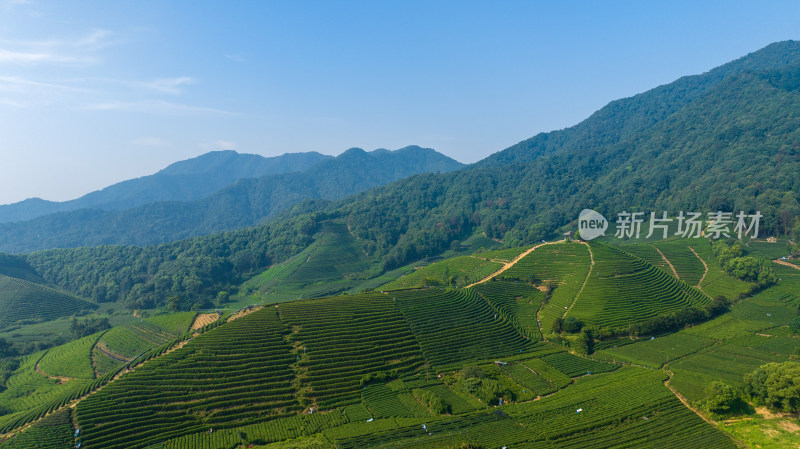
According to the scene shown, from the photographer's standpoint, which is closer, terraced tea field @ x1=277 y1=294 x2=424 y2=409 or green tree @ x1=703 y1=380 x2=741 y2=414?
green tree @ x1=703 y1=380 x2=741 y2=414

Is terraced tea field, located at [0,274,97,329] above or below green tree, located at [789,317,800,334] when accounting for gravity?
above

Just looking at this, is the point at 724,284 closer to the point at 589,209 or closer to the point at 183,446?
the point at 589,209

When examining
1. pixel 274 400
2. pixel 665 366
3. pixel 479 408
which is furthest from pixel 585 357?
pixel 274 400

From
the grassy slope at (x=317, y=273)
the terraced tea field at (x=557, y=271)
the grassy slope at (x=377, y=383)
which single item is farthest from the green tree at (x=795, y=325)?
the grassy slope at (x=317, y=273)

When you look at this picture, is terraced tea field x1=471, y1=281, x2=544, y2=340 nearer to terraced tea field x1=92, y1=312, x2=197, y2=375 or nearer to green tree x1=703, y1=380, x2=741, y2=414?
green tree x1=703, y1=380, x2=741, y2=414

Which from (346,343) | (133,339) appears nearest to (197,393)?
(346,343)

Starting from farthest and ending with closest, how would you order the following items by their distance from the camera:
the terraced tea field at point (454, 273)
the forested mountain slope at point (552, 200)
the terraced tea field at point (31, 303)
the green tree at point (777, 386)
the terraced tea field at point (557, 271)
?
the forested mountain slope at point (552, 200) → the terraced tea field at point (31, 303) → the terraced tea field at point (454, 273) → the terraced tea field at point (557, 271) → the green tree at point (777, 386)

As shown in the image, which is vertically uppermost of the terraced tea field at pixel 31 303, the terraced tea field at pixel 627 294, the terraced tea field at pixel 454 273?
the terraced tea field at pixel 31 303

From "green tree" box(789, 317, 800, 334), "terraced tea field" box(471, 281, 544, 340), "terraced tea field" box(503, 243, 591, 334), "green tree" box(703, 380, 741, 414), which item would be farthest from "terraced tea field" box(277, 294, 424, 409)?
"green tree" box(789, 317, 800, 334)

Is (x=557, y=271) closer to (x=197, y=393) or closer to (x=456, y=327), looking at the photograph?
(x=456, y=327)

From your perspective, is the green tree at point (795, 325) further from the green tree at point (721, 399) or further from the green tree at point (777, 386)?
the green tree at point (721, 399)

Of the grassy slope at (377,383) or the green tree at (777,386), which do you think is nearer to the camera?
the grassy slope at (377,383)
